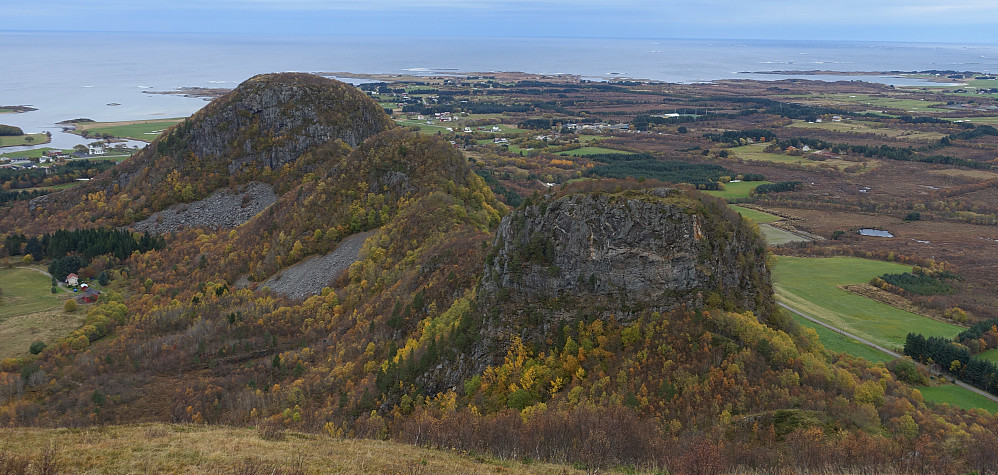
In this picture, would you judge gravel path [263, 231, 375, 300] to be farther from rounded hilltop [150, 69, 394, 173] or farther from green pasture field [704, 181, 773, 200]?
green pasture field [704, 181, 773, 200]

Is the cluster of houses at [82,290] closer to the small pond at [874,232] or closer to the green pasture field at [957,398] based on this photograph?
the green pasture field at [957,398]

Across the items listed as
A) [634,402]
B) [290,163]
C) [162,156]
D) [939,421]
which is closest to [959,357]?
[939,421]

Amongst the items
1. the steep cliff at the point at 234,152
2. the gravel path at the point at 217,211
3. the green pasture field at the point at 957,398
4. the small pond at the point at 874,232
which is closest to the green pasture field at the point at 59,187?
the steep cliff at the point at 234,152

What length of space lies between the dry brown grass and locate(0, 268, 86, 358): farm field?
51.9m

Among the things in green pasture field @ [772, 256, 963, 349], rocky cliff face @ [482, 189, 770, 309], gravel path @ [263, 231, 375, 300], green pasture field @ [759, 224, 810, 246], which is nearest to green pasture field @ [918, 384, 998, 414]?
green pasture field @ [772, 256, 963, 349]

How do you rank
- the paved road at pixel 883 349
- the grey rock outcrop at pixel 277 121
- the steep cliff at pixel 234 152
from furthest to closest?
the grey rock outcrop at pixel 277 121 < the steep cliff at pixel 234 152 < the paved road at pixel 883 349

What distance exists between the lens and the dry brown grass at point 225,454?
30.0 m

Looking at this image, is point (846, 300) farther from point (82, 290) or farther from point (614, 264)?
point (82, 290)

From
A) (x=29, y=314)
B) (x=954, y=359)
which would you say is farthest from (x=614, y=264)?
(x=29, y=314)

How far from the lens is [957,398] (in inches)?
2367

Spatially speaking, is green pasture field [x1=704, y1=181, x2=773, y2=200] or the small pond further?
green pasture field [x1=704, y1=181, x2=773, y2=200]

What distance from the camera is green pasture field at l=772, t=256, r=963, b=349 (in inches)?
3071

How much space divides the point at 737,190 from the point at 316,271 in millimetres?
129424

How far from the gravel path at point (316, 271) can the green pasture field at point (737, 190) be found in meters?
108
